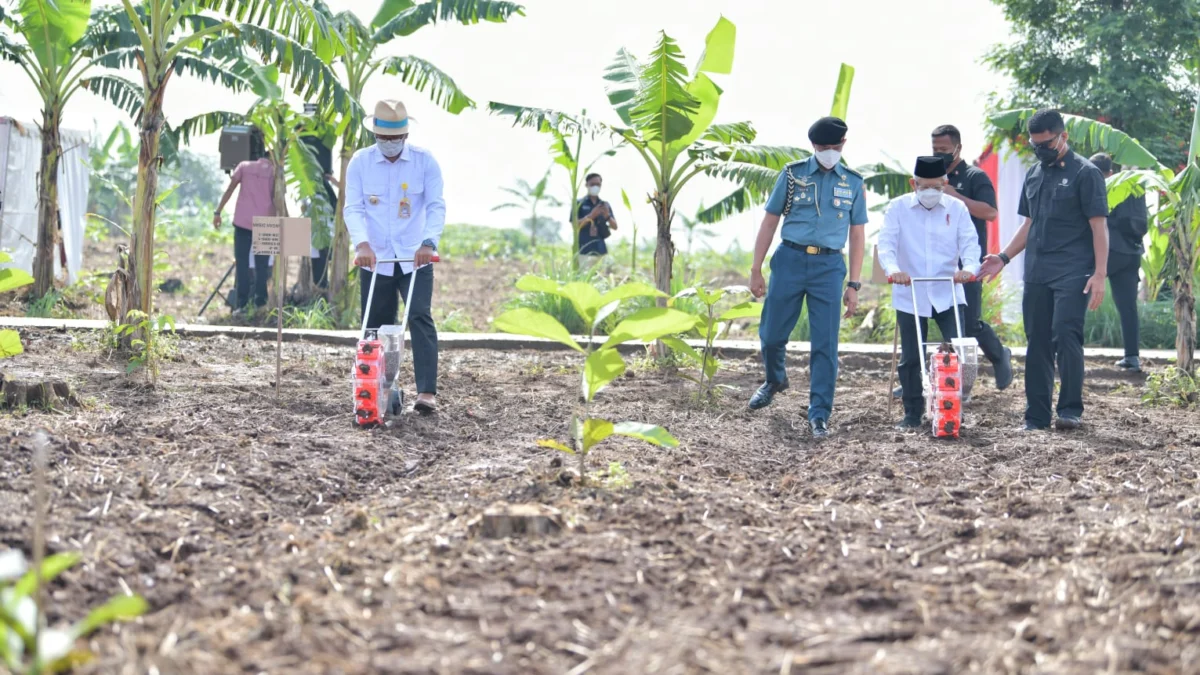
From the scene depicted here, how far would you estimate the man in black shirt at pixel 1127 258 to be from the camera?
9.71m

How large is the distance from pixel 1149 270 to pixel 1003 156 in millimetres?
3182

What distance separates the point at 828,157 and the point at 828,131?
0.14 m

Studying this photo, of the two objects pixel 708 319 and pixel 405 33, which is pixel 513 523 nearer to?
pixel 708 319

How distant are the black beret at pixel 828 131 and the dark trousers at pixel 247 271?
7.11 m

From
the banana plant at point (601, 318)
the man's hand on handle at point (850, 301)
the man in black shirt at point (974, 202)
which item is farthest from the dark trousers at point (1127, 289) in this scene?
the banana plant at point (601, 318)

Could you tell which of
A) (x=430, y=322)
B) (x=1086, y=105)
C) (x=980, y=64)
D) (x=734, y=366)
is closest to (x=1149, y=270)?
(x=1086, y=105)

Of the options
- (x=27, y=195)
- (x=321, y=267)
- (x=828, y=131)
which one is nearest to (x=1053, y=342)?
(x=828, y=131)

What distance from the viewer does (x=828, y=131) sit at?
6770 mm

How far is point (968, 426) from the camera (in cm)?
709

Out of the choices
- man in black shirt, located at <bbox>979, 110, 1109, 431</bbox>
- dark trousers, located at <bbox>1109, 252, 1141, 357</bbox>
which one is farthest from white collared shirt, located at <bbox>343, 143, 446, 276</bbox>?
dark trousers, located at <bbox>1109, 252, 1141, 357</bbox>

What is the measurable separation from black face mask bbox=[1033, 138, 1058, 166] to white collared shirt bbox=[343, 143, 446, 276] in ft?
10.6

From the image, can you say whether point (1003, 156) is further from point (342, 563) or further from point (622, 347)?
point (342, 563)

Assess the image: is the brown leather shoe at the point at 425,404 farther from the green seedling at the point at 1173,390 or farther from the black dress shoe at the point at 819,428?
the green seedling at the point at 1173,390

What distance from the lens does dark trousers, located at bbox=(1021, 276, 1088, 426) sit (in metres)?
6.77
